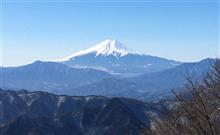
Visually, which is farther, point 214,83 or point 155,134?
point 155,134

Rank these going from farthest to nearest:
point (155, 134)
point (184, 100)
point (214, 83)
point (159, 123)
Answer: point (155, 134) → point (159, 123) → point (214, 83) → point (184, 100)

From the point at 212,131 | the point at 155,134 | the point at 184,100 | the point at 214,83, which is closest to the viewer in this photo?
the point at 212,131

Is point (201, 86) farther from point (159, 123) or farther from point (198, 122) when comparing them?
point (159, 123)

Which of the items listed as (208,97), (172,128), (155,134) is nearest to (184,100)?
(208,97)

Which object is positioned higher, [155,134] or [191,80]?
[191,80]

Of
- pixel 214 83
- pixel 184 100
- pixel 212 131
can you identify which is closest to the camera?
pixel 212 131

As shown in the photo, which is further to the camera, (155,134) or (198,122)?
(155,134)

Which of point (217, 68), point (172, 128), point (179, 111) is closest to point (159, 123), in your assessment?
point (172, 128)

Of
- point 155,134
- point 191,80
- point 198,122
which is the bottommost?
point 155,134

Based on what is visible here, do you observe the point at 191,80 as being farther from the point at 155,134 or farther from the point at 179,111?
the point at 155,134
